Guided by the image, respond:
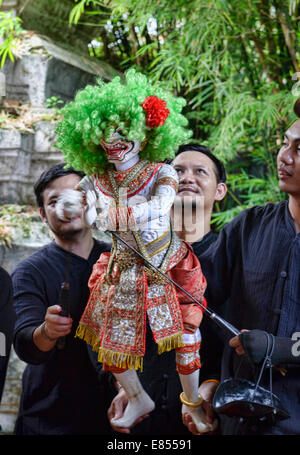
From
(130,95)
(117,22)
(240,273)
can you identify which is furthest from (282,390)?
(117,22)

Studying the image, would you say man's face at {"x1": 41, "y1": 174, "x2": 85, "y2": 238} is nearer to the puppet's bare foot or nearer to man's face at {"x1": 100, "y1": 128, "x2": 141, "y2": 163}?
man's face at {"x1": 100, "y1": 128, "x2": 141, "y2": 163}

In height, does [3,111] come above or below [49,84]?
below

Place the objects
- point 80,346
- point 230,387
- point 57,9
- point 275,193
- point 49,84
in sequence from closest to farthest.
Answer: point 230,387, point 80,346, point 275,193, point 49,84, point 57,9

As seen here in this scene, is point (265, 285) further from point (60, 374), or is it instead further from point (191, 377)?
point (60, 374)

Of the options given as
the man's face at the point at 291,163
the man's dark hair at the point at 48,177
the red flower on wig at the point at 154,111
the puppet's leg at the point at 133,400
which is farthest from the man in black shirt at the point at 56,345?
the man's face at the point at 291,163

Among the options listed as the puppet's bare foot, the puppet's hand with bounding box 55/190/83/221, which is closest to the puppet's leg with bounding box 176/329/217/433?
the puppet's bare foot

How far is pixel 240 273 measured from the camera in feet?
4.69

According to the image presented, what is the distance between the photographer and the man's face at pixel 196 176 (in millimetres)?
1524

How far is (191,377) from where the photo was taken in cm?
126

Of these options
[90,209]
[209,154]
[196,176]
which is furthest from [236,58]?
[90,209]

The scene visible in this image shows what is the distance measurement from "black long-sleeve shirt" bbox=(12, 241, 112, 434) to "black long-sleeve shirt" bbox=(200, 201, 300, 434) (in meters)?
0.40

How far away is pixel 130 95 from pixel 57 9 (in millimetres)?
1468

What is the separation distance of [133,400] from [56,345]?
0.32 meters
